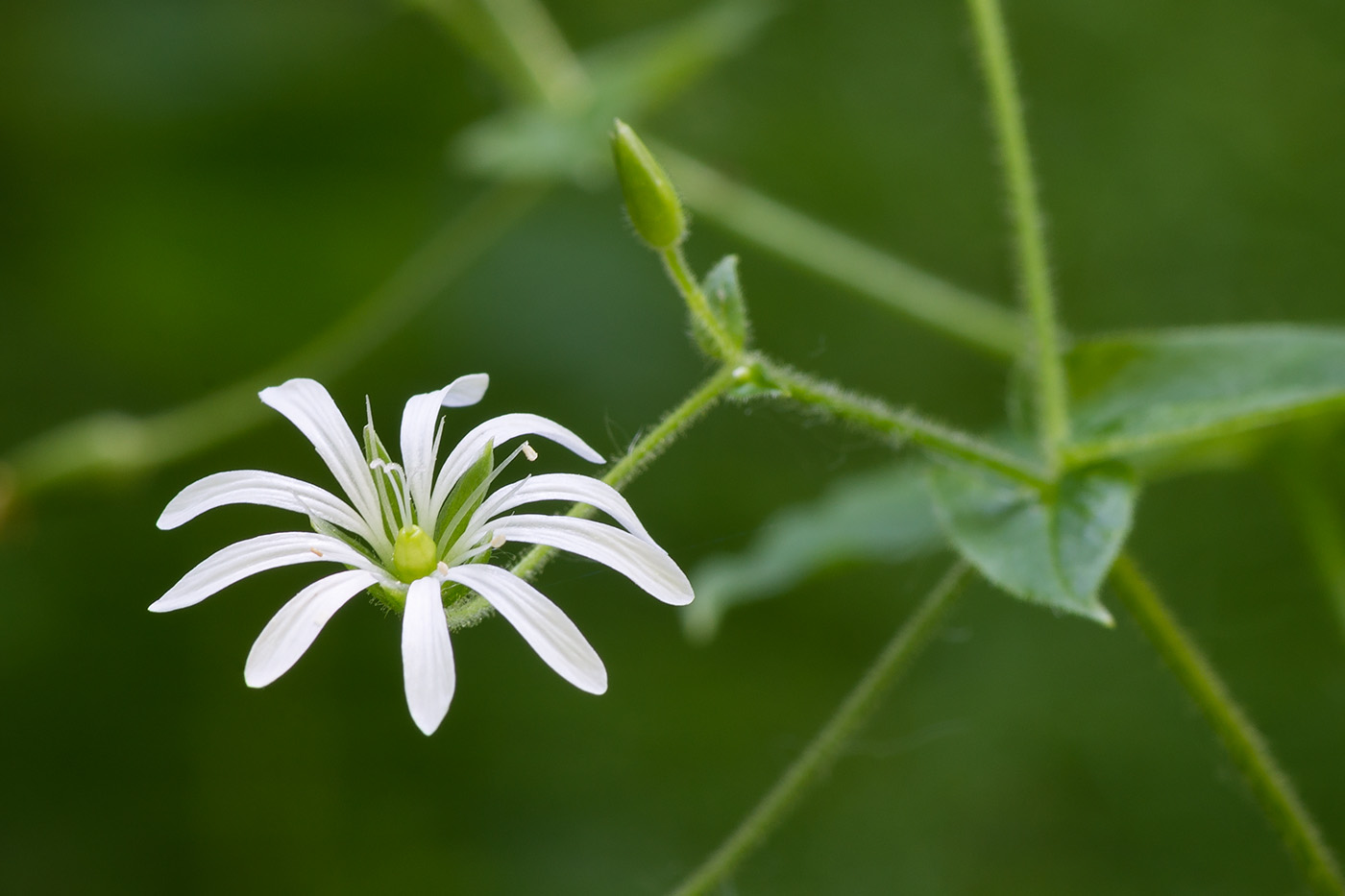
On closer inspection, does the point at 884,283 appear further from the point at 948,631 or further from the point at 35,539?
the point at 35,539

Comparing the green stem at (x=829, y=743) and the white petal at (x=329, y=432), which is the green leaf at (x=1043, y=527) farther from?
the white petal at (x=329, y=432)

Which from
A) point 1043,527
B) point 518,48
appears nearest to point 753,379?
point 1043,527

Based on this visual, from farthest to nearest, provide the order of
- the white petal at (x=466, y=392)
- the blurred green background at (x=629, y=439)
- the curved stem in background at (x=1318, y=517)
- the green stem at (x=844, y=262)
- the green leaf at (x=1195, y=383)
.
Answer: the blurred green background at (x=629, y=439) → the green stem at (x=844, y=262) → the curved stem in background at (x=1318, y=517) → the green leaf at (x=1195, y=383) → the white petal at (x=466, y=392)

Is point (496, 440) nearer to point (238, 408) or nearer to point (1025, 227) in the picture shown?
point (1025, 227)

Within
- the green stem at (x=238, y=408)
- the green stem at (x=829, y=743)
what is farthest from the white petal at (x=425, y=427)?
the green stem at (x=238, y=408)

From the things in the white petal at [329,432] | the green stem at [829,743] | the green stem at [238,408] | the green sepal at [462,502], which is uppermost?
the green stem at [238,408]

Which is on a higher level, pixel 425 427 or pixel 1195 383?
pixel 425 427
